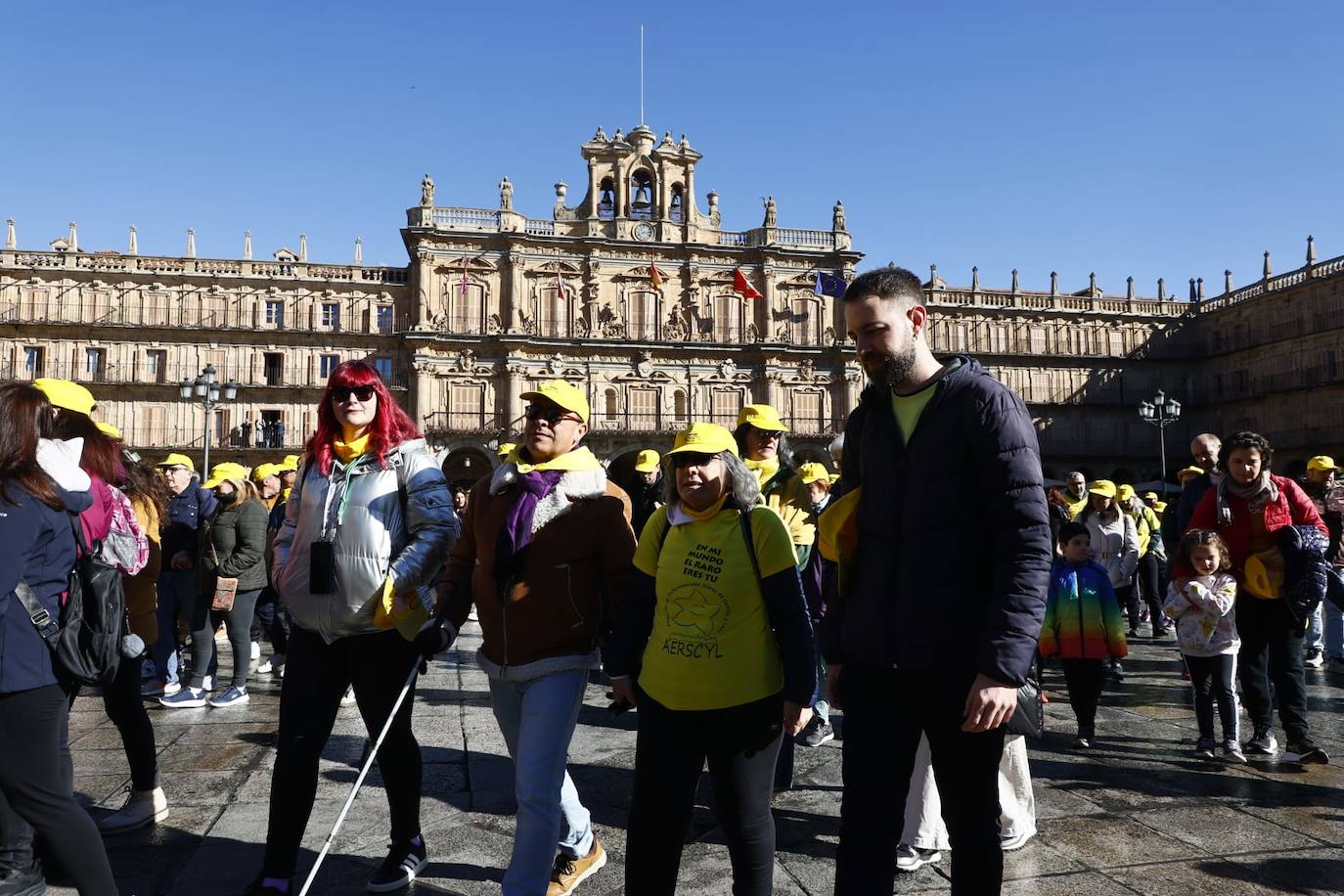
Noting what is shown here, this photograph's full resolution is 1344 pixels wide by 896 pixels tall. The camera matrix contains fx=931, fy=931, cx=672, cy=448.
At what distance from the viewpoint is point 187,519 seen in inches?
298

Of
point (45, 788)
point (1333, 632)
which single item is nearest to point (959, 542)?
point (45, 788)

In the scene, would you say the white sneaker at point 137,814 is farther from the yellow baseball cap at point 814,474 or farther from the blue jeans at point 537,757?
the yellow baseball cap at point 814,474

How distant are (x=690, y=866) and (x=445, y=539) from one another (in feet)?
5.27

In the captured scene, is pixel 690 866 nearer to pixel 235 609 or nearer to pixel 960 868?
pixel 960 868

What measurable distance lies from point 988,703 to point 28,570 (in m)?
2.80

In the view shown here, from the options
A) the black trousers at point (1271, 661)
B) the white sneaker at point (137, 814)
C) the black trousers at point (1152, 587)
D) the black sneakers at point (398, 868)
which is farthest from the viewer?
the black trousers at point (1152, 587)

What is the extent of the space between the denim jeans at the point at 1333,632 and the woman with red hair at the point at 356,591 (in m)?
8.89

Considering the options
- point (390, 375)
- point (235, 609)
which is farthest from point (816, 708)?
point (390, 375)

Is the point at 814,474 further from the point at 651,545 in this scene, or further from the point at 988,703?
the point at 988,703

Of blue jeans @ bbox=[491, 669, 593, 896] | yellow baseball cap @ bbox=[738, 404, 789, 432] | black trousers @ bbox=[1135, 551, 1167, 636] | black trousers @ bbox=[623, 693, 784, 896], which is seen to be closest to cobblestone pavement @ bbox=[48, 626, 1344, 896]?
blue jeans @ bbox=[491, 669, 593, 896]

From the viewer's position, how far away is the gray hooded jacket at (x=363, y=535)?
3418mm

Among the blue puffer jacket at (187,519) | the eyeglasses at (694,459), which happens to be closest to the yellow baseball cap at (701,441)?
the eyeglasses at (694,459)

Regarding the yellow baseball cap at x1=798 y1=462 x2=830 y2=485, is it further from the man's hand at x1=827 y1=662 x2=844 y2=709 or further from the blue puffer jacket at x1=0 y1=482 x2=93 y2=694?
the blue puffer jacket at x1=0 y1=482 x2=93 y2=694

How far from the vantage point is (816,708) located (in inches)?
224
